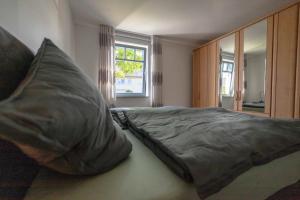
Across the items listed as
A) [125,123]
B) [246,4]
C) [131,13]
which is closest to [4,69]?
[125,123]

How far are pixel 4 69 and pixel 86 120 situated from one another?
31 centimetres

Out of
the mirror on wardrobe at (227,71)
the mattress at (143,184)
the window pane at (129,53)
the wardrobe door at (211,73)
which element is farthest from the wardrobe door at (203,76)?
the mattress at (143,184)

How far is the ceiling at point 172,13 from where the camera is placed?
2422mm

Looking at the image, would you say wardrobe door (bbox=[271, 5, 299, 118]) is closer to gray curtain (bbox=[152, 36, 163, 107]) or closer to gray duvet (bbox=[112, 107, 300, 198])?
gray duvet (bbox=[112, 107, 300, 198])

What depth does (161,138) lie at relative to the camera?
743 mm

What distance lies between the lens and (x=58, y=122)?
34cm

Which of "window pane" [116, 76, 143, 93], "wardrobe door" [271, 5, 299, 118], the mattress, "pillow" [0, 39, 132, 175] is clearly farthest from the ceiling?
the mattress

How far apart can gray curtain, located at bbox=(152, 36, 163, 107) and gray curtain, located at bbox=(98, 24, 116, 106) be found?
3.00 feet

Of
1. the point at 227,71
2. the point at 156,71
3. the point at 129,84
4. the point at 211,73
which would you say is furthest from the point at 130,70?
the point at 227,71

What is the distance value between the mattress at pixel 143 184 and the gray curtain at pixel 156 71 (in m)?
3.01

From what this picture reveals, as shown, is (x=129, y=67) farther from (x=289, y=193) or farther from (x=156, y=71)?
(x=289, y=193)

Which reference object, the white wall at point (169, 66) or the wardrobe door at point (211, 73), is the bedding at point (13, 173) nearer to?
the white wall at point (169, 66)

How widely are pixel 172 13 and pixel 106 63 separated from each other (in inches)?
58.1

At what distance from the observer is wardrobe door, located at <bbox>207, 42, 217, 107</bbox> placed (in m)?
3.35
